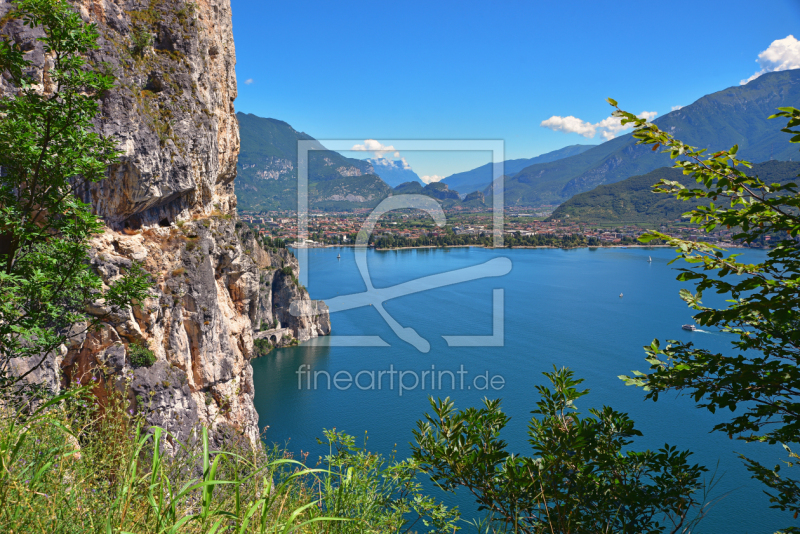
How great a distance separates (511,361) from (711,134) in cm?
14776

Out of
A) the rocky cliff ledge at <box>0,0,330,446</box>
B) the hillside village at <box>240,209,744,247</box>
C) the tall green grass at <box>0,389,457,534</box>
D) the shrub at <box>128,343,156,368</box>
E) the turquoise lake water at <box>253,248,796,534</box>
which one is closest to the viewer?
the tall green grass at <box>0,389,457,534</box>

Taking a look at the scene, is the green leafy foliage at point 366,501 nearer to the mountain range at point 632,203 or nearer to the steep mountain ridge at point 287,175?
the steep mountain ridge at point 287,175

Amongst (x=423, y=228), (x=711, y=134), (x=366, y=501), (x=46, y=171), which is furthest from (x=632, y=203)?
(x=46, y=171)

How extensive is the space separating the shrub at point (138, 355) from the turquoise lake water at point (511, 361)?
7.80 metres

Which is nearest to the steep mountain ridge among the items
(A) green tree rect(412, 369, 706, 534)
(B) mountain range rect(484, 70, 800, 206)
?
(B) mountain range rect(484, 70, 800, 206)

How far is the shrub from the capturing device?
9289 mm

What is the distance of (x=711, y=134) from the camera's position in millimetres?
136875

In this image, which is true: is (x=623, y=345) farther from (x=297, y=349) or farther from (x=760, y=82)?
(x=760, y=82)

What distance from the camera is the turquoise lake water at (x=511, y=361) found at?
57.3ft

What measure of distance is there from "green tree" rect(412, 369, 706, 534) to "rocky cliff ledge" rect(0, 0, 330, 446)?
19.1 ft

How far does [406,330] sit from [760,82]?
606 ft

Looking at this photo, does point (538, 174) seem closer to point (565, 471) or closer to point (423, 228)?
point (423, 228)

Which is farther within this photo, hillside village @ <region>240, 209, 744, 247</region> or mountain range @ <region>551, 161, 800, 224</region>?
mountain range @ <region>551, 161, 800, 224</region>

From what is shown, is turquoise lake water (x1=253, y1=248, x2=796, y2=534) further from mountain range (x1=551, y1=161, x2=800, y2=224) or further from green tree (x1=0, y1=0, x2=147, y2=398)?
mountain range (x1=551, y1=161, x2=800, y2=224)
